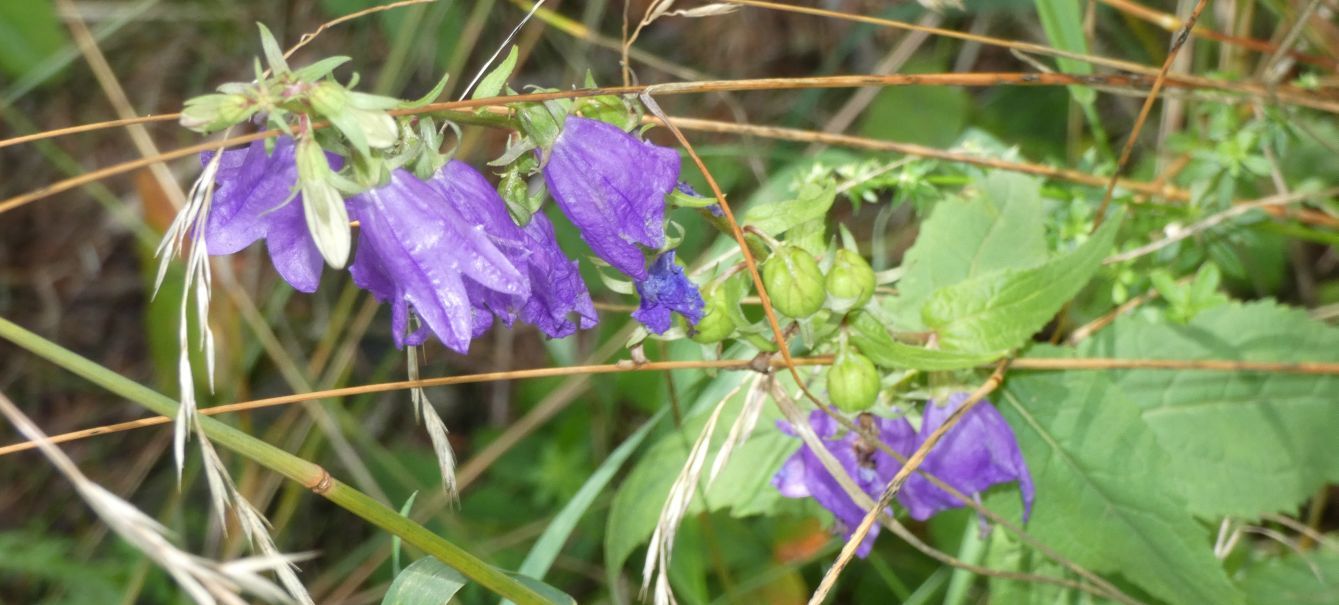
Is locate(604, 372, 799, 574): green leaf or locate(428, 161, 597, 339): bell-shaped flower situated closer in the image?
locate(428, 161, 597, 339): bell-shaped flower

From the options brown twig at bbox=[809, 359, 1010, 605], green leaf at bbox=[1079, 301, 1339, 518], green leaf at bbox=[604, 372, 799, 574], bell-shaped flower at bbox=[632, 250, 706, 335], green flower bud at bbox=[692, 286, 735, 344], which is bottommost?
green leaf at bbox=[604, 372, 799, 574]

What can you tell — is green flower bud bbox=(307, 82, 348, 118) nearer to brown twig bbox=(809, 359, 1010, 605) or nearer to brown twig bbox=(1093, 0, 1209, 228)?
brown twig bbox=(809, 359, 1010, 605)

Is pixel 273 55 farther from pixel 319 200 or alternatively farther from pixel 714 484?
pixel 714 484

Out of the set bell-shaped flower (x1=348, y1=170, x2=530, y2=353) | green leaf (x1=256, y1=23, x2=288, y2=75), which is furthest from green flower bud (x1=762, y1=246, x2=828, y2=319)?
green leaf (x1=256, y1=23, x2=288, y2=75)

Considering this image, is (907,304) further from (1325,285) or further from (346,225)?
(1325,285)

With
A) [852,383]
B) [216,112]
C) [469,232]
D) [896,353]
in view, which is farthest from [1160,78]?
[216,112]
